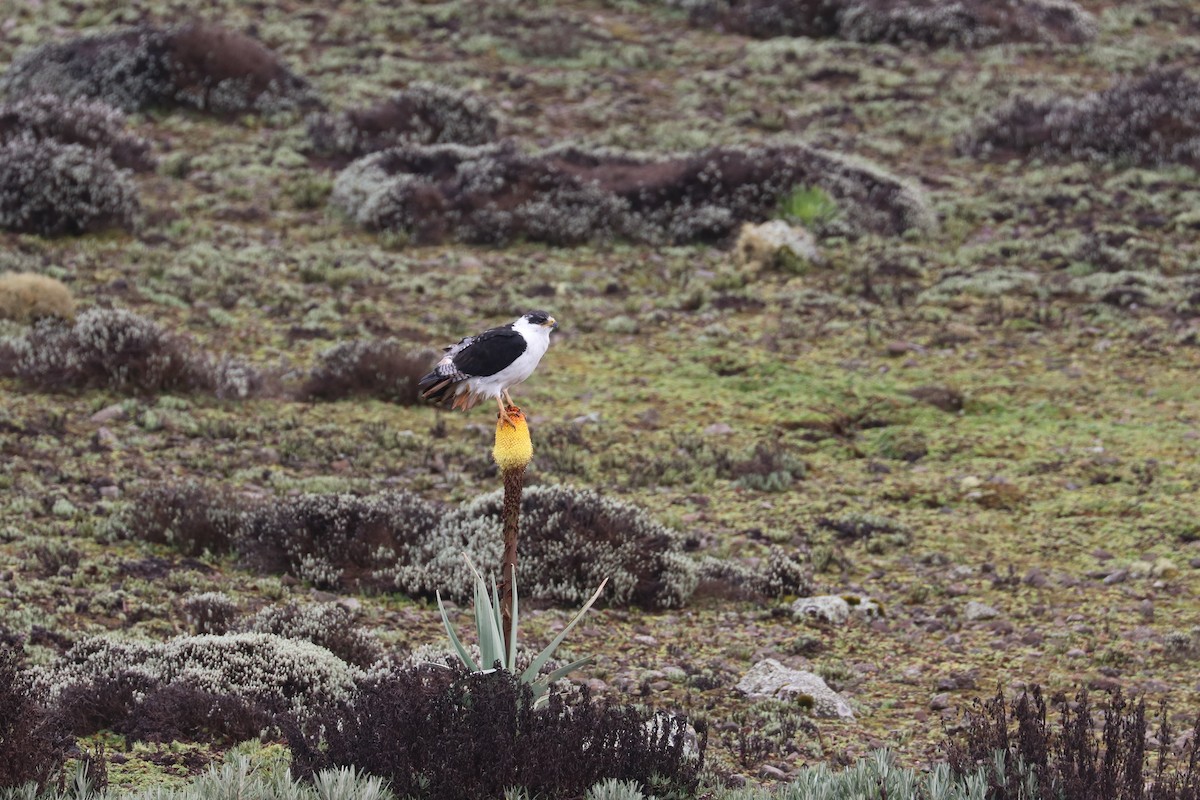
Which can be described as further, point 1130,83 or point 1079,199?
point 1130,83

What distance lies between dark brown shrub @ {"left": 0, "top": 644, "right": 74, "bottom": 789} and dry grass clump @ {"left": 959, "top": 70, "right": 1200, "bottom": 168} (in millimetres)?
14582

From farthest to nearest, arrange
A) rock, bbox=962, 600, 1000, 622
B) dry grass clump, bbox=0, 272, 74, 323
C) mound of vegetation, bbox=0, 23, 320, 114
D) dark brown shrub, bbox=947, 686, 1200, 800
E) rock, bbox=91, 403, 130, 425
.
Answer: mound of vegetation, bbox=0, 23, 320, 114, dry grass clump, bbox=0, 272, 74, 323, rock, bbox=91, 403, 130, 425, rock, bbox=962, 600, 1000, 622, dark brown shrub, bbox=947, 686, 1200, 800

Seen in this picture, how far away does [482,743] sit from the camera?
14.4 feet

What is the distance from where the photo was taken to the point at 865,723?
625cm

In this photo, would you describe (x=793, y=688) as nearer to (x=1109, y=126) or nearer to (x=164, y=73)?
(x=1109, y=126)

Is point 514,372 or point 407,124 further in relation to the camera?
point 407,124

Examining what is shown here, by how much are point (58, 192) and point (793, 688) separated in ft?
34.3

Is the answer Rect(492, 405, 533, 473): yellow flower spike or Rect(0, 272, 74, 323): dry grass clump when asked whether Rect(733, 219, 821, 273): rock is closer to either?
Rect(0, 272, 74, 323): dry grass clump

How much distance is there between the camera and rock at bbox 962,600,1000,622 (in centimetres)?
740

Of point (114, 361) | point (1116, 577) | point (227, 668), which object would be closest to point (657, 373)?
point (114, 361)

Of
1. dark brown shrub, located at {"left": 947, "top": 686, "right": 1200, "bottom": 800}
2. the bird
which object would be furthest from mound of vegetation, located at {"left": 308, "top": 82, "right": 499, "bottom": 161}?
dark brown shrub, located at {"left": 947, "top": 686, "right": 1200, "bottom": 800}

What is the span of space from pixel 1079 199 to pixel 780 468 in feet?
24.4

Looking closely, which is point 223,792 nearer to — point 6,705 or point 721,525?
point 6,705

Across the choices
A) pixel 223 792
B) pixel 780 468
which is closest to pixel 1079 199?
pixel 780 468
